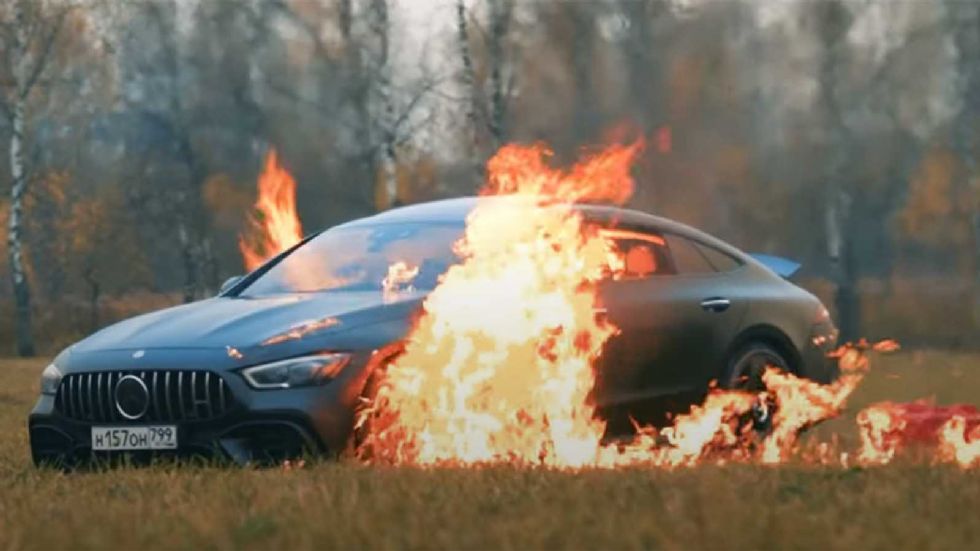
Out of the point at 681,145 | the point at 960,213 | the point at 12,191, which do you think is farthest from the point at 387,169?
the point at 960,213

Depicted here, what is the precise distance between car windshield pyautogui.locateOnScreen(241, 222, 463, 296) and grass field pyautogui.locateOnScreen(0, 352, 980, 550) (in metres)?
1.55

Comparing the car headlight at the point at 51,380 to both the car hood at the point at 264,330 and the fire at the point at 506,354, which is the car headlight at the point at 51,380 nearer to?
the car hood at the point at 264,330

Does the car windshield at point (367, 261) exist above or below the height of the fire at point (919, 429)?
above

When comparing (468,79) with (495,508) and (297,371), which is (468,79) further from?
(495,508)

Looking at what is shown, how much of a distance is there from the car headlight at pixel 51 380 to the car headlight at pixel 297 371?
117cm

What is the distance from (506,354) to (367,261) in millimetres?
1213

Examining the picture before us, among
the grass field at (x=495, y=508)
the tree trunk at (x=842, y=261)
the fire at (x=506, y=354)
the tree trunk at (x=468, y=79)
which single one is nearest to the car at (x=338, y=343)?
the fire at (x=506, y=354)

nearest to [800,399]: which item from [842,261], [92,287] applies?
[842,261]

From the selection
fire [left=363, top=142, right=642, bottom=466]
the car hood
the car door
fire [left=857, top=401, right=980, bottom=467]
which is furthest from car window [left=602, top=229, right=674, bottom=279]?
fire [left=857, top=401, right=980, bottom=467]

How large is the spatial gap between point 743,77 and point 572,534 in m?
32.0

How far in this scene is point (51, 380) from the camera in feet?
30.4

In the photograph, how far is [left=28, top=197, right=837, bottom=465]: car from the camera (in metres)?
8.59

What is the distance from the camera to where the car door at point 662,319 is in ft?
31.2

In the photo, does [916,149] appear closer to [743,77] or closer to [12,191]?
[743,77]
